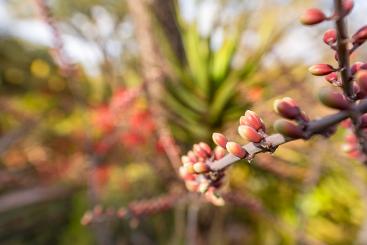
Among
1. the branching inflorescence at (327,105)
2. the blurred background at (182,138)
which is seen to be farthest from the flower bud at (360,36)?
the blurred background at (182,138)

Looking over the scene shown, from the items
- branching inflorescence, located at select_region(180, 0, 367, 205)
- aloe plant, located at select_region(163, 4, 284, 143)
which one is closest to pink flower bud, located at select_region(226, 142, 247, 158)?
branching inflorescence, located at select_region(180, 0, 367, 205)

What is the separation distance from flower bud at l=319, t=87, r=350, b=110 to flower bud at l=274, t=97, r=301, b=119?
33mm

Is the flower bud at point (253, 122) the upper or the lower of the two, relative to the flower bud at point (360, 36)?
lower

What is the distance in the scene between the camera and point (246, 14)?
235 cm

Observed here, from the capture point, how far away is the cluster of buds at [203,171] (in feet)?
1.61

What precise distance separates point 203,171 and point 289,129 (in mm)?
115

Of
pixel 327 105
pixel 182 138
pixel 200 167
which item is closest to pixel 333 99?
pixel 327 105

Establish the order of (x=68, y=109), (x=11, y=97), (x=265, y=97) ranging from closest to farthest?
(x=265, y=97) → (x=68, y=109) → (x=11, y=97)

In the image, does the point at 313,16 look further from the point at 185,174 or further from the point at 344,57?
the point at 185,174

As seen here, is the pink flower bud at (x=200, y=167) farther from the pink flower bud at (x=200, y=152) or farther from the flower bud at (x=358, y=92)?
the flower bud at (x=358, y=92)

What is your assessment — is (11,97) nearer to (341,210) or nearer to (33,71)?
(33,71)

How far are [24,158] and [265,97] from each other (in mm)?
1585

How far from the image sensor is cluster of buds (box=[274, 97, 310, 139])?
0.40m

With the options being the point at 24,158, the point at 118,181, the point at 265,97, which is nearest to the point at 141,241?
the point at 118,181
